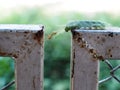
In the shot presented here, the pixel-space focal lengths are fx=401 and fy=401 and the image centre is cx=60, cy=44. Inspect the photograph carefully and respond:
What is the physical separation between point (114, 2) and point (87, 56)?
2.69 metres

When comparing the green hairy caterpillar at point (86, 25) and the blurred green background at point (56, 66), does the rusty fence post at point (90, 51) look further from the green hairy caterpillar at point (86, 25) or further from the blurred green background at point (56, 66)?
the blurred green background at point (56, 66)

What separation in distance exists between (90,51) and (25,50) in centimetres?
12

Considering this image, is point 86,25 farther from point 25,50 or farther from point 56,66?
point 56,66

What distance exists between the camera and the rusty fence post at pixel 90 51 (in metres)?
0.70

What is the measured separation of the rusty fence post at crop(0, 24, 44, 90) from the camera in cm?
71

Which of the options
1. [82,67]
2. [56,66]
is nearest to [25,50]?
[82,67]

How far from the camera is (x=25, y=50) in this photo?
0.72 meters

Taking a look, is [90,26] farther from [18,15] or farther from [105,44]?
[18,15]

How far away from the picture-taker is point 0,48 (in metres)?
0.72

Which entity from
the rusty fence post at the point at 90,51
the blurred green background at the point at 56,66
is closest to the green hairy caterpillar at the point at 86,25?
the rusty fence post at the point at 90,51

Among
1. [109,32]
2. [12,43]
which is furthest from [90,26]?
[12,43]

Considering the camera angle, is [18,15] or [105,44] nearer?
[105,44]

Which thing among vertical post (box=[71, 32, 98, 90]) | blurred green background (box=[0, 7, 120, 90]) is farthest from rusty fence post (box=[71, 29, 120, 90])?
blurred green background (box=[0, 7, 120, 90])

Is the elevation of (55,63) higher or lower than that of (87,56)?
lower
